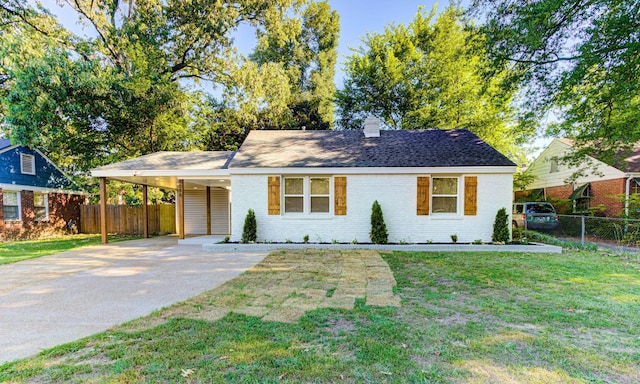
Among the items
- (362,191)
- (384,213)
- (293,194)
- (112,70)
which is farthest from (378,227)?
(112,70)

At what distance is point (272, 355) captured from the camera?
2.72 metres

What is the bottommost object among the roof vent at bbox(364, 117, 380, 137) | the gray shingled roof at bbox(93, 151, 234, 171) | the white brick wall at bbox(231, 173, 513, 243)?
the white brick wall at bbox(231, 173, 513, 243)

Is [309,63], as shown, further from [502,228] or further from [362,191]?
[502,228]

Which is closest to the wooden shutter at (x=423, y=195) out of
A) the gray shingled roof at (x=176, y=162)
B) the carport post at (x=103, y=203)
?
the gray shingled roof at (x=176, y=162)

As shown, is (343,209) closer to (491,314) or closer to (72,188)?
(491,314)

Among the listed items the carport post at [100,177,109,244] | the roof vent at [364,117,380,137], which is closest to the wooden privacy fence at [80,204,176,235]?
the carport post at [100,177,109,244]

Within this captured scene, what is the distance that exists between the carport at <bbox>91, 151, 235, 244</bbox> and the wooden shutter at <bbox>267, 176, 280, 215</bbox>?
1711mm

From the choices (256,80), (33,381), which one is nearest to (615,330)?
(33,381)

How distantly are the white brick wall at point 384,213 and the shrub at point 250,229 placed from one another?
29cm

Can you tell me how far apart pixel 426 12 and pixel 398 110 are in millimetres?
6512

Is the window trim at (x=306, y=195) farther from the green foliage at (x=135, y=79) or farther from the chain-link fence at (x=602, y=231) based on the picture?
the green foliage at (x=135, y=79)

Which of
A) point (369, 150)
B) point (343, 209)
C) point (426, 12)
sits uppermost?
point (426, 12)

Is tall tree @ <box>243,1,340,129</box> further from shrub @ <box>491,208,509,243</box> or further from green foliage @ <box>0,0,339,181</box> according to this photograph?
shrub @ <box>491,208,509,243</box>

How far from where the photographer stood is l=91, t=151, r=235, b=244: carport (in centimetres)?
1013
